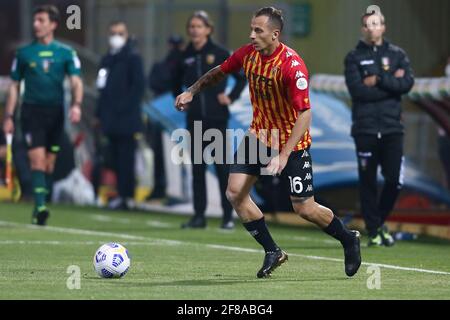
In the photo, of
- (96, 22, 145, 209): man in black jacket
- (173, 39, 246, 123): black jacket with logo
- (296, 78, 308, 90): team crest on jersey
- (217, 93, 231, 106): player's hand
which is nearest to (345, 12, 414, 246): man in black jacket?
(217, 93, 231, 106): player's hand

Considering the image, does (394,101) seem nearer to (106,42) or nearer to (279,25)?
(279,25)

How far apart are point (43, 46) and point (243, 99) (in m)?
4.00

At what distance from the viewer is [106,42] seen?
2809cm

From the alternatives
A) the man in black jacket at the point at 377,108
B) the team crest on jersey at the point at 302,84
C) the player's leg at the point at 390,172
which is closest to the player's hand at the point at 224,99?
the man in black jacket at the point at 377,108

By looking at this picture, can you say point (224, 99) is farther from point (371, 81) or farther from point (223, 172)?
point (371, 81)

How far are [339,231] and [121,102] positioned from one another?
10635 millimetres

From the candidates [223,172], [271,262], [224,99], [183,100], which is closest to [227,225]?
[223,172]

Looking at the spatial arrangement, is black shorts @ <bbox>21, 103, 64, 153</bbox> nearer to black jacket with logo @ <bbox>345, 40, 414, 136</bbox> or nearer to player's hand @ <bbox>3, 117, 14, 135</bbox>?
player's hand @ <bbox>3, 117, 14, 135</bbox>

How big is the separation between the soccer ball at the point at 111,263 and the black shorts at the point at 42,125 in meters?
5.80

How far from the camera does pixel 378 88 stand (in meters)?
15.7

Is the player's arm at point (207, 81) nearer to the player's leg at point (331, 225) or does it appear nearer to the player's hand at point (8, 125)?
the player's leg at point (331, 225)

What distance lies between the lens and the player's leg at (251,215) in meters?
12.2

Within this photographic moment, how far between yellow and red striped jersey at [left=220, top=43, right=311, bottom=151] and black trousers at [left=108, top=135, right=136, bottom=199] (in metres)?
10.2
